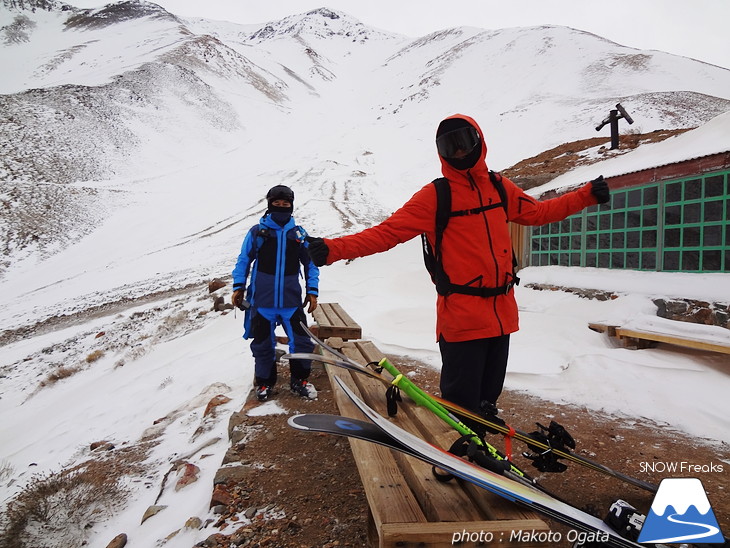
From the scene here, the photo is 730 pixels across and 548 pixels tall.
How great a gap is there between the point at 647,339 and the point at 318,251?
501cm

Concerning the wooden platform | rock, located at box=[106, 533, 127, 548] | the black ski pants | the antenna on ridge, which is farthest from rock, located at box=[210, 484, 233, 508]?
the antenna on ridge

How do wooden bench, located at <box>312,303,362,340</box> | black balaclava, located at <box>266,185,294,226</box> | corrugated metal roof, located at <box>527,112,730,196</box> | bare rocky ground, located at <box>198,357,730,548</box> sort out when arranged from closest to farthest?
bare rocky ground, located at <box>198,357,730,548</box>, black balaclava, located at <box>266,185,294,226</box>, wooden bench, located at <box>312,303,362,340</box>, corrugated metal roof, located at <box>527,112,730,196</box>

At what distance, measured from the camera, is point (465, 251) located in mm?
2529

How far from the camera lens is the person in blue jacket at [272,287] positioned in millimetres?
4465

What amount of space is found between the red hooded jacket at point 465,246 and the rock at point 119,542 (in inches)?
92.8

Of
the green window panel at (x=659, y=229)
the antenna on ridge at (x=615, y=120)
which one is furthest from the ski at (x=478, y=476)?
the antenna on ridge at (x=615, y=120)

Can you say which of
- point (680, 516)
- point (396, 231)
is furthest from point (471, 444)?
point (396, 231)

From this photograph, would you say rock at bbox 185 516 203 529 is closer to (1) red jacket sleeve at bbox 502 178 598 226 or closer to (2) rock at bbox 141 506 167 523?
(2) rock at bbox 141 506 167 523

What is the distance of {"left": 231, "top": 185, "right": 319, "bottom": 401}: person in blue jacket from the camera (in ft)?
14.6

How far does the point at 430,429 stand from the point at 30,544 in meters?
3.10

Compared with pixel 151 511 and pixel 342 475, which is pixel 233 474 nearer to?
pixel 151 511

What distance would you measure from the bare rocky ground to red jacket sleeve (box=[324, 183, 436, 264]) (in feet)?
5.25

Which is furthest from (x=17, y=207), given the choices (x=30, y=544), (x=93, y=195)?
(x=30, y=544)

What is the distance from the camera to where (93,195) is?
26953 millimetres
